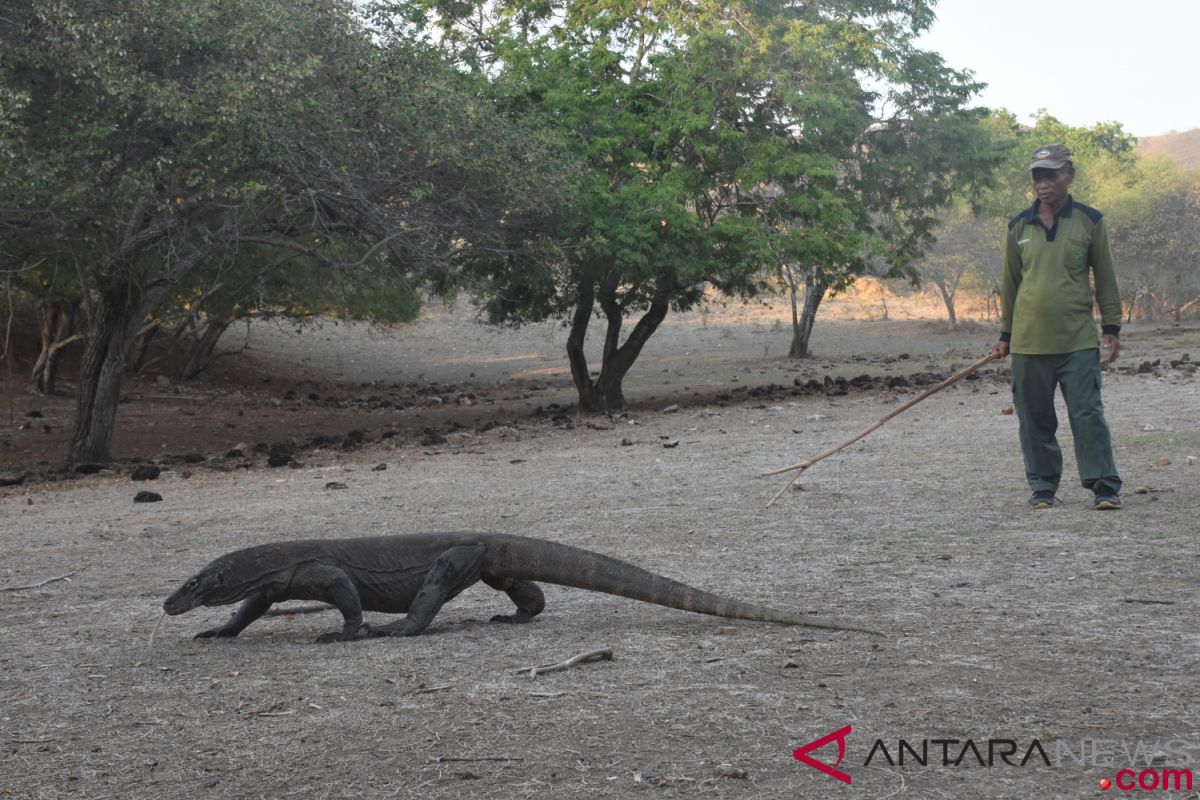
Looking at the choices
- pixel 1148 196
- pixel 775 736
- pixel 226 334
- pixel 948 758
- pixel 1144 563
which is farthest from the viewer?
pixel 1148 196

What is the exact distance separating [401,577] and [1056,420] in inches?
164

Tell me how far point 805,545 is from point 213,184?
24.8 ft

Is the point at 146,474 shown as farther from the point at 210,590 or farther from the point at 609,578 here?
the point at 609,578

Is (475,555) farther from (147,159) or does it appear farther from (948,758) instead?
(147,159)

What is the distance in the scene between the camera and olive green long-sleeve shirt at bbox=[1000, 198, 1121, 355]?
24.0ft

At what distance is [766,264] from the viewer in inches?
701

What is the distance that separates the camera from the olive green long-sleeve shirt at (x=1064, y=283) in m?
7.32

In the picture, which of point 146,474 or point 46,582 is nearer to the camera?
point 46,582

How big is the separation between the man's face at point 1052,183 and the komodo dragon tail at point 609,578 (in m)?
3.78

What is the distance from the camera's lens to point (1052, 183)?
7246 mm

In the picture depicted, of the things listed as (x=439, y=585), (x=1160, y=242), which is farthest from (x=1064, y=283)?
(x=1160, y=242)

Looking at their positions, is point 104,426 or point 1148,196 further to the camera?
point 1148,196

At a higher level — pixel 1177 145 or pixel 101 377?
pixel 1177 145

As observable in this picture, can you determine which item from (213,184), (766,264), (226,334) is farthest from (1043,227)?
→ (226,334)
